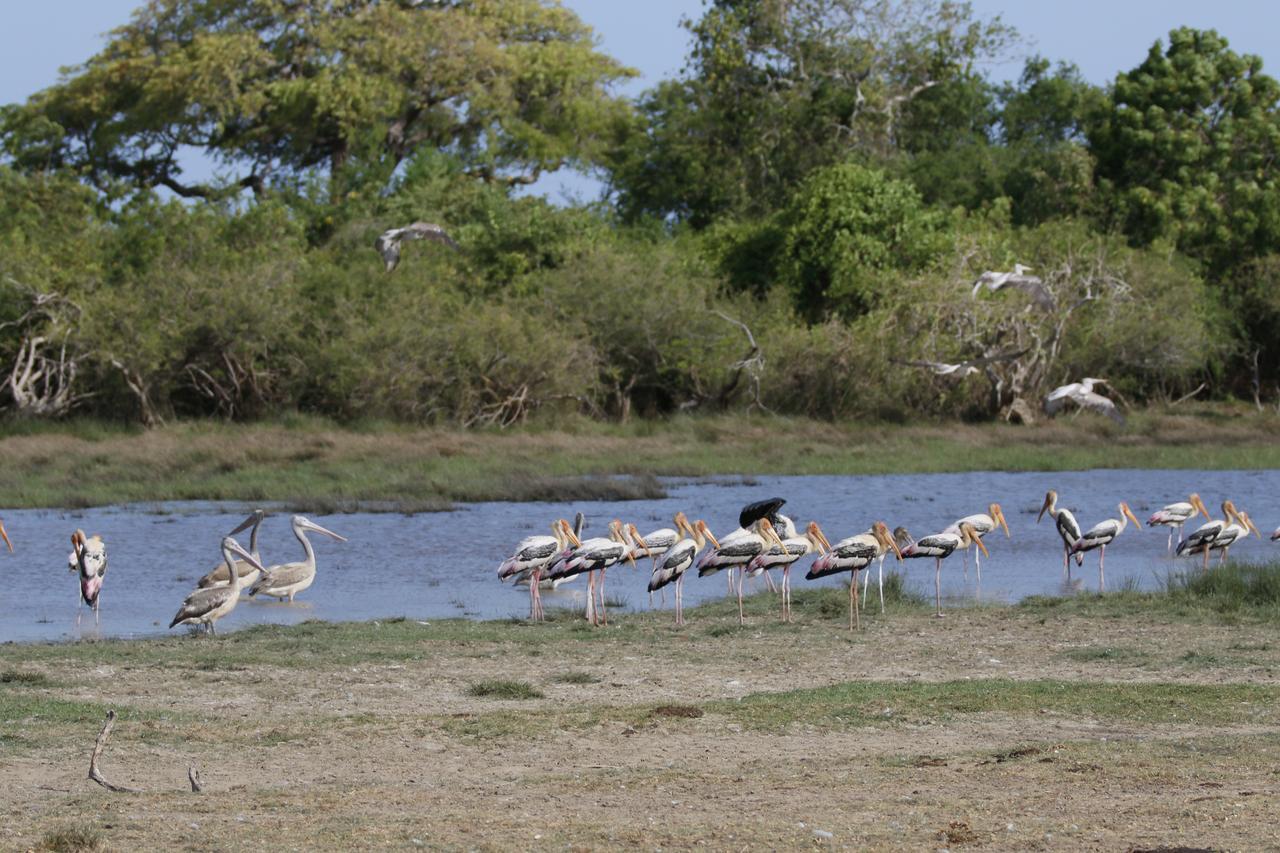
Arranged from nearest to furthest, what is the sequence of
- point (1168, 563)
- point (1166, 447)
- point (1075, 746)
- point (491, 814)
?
1. point (491, 814)
2. point (1075, 746)
3. point (1168, 563)
4. point (1166, 447)

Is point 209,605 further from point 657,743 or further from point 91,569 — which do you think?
point 657,743

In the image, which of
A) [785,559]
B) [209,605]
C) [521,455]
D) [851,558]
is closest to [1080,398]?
[521,455]

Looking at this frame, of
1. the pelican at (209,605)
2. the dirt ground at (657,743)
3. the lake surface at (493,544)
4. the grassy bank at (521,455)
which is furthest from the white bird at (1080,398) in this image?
the pelican at (209,605)

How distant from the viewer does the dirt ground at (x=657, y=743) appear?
6.73 metres

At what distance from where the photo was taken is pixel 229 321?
1233 inches

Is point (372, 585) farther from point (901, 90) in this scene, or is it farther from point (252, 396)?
point (901, 90)

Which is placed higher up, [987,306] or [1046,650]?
[987,306]

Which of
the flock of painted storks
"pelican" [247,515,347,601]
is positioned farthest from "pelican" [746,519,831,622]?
"pelican" [247,515,347,601]

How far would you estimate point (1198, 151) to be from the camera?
39531mm

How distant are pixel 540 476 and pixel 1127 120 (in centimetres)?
2048

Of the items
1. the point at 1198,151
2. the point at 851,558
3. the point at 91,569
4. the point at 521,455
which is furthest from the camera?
the point at 1198,151

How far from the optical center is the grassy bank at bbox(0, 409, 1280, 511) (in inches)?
956

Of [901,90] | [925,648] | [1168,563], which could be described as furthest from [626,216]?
[925,648]

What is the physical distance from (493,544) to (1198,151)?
2527cm
